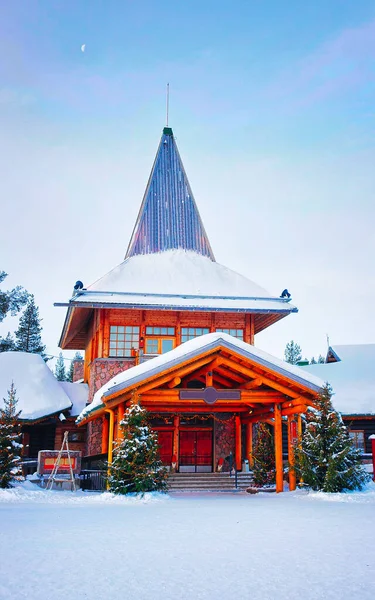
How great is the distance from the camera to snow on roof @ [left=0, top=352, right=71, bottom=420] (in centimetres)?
2328

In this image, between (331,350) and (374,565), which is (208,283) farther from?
(374,565)

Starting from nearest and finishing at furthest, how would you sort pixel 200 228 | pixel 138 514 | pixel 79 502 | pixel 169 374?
pixel 138 514 < pixel 79 502 < pixel 169 374 < pixel 200 228

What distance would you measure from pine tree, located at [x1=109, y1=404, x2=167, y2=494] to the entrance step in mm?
4634

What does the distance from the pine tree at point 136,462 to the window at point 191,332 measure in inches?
344

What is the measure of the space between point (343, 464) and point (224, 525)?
557 centimetres

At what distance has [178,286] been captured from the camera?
24359 mm

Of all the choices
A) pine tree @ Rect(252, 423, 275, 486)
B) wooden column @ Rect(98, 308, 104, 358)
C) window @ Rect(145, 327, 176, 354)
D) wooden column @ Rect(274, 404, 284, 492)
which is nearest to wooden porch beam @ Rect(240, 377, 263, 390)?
wooden column @ Rect(274, 404, 284, 492)

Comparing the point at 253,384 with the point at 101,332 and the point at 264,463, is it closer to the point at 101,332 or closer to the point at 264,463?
the point at 264,463

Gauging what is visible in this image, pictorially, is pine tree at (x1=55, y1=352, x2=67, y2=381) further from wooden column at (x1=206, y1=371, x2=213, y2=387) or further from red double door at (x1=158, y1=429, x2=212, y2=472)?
wooden column at (x1=206, y1=371, x2=213, y2=387)

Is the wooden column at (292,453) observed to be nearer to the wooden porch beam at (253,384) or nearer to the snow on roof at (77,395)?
the wooden porch beam at (253,384)

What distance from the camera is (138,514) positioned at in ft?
35.5

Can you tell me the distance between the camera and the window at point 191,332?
23.5 m

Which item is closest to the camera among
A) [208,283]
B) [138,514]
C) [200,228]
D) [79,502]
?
[138,514]

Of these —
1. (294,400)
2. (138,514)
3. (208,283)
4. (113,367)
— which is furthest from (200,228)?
(138,514)
